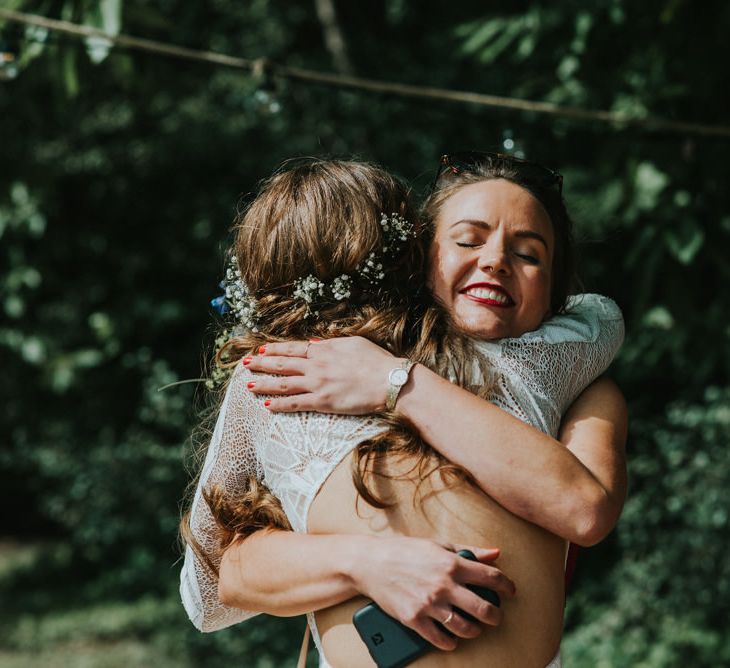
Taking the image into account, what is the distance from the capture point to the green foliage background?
4008mm

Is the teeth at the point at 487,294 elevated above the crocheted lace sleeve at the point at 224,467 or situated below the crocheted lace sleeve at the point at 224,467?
above

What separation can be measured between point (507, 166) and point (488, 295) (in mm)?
364

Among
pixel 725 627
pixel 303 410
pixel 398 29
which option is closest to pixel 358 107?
pixel 398 29

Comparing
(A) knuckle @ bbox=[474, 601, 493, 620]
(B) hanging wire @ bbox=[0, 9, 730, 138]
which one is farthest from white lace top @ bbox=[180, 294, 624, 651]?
(B) hanging wire @ bbox=[0, 9, 730, 138]

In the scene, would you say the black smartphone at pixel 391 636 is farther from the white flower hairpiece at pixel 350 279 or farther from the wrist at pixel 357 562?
the white flower hairpiece at pixel 350 279

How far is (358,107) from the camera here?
6641mm

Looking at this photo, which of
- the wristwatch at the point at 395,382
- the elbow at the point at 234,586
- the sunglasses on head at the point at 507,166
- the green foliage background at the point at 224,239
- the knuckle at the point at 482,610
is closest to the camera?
the knuckle at the point at 482,610

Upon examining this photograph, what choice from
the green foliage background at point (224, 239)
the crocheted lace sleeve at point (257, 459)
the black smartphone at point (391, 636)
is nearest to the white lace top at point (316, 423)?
the crocheted lace sleeve at point (257, 459)

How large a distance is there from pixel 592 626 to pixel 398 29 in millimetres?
4555

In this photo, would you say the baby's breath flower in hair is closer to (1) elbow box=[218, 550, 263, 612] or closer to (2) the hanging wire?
(1) elbow box=[218, 550, 263, 612]

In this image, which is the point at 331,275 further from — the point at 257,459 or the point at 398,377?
the point at 257,459

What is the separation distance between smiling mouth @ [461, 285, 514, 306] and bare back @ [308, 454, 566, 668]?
387mm

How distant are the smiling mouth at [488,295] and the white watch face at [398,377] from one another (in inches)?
10.1

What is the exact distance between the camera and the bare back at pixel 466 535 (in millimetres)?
1720
